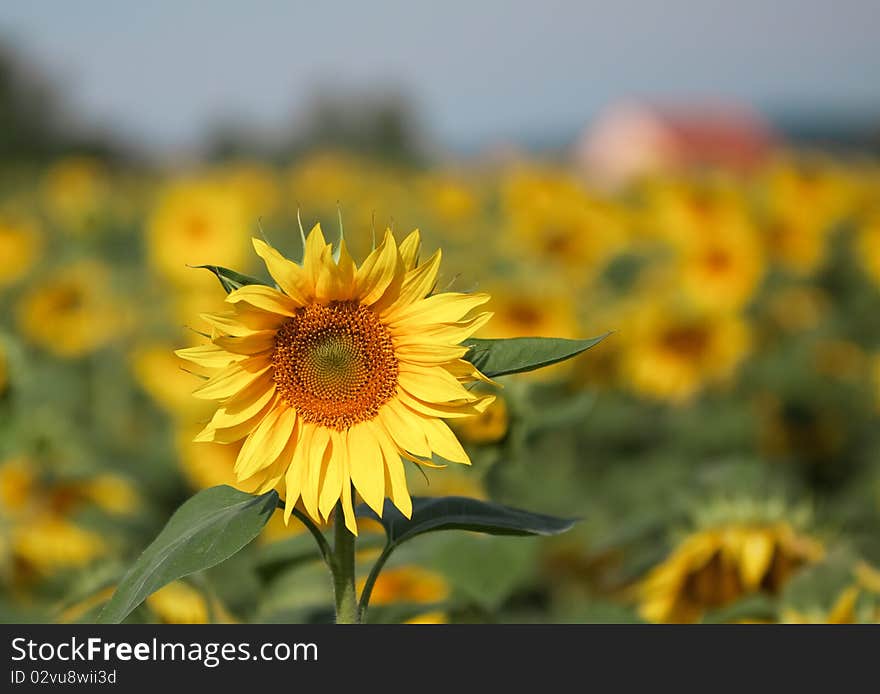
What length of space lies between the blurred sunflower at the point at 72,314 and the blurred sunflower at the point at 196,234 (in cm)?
26

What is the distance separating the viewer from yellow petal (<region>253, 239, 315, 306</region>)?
0.99 m

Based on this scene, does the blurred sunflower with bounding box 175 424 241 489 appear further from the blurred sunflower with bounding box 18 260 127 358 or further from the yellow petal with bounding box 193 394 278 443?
the yellow petal with bounding box 193 394 278 443

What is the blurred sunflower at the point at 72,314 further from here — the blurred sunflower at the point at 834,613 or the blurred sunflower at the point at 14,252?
the blurred sunflower at the point at 834,613

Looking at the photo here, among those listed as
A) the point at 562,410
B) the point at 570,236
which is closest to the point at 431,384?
the point at 562,410

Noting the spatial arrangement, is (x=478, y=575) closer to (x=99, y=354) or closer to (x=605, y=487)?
(x=605, y=487)

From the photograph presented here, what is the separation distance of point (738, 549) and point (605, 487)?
1969mm

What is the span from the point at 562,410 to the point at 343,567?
3.07ft

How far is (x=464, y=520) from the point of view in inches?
41.8

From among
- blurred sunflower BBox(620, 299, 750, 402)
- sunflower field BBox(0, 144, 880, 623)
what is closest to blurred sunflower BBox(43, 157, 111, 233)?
sunflower field BBox(0, 144, 880, 623)

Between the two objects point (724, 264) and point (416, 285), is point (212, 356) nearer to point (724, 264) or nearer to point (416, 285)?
point (416, 285)

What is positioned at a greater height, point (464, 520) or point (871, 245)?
point (871, 245)

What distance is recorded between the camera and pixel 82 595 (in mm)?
1407

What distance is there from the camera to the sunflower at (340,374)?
1018 millimetres

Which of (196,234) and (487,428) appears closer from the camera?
(487,428)
